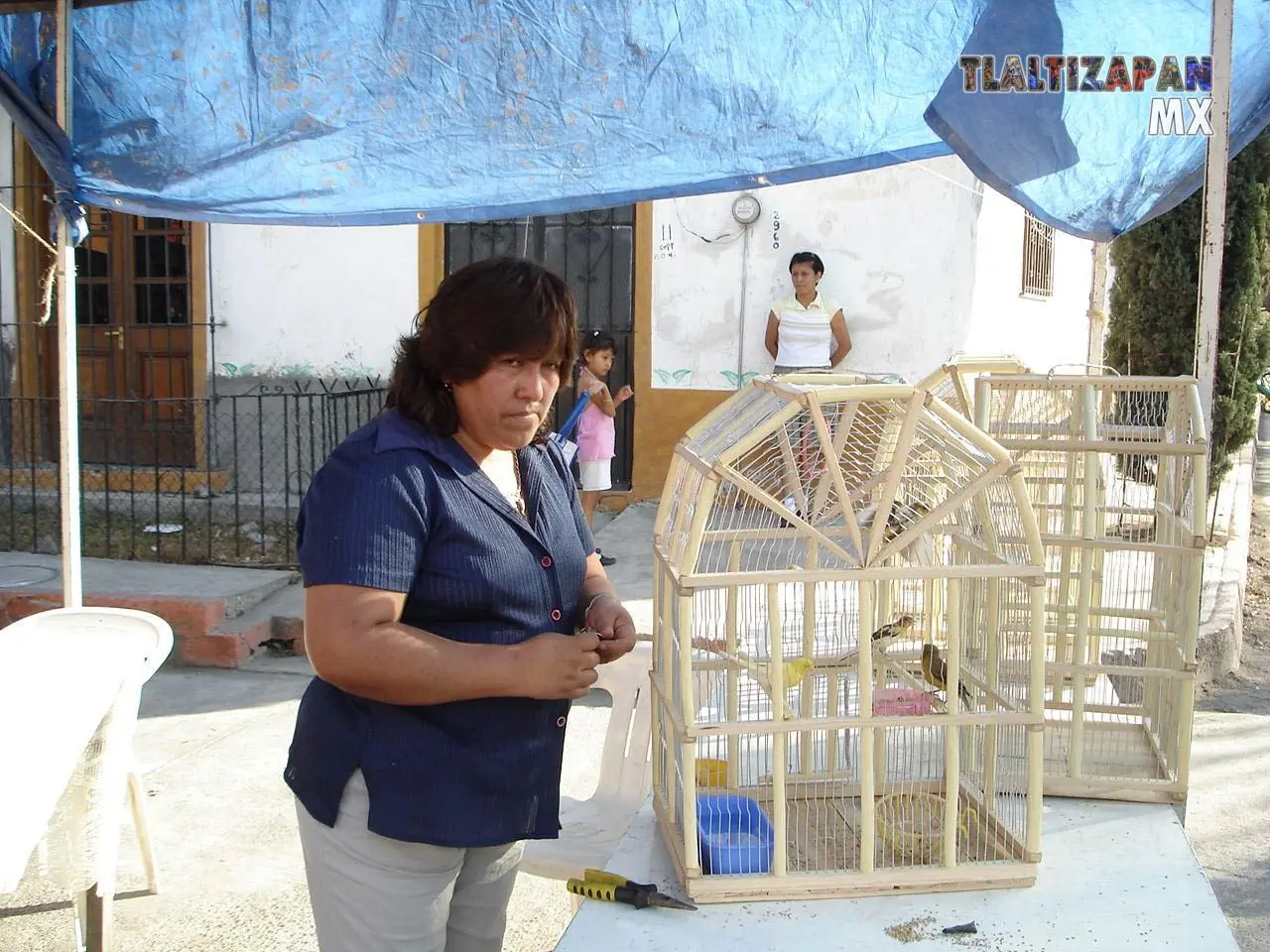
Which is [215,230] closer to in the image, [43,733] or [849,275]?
[849,275]

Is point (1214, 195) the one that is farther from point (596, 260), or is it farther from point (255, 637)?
point (596, 260)

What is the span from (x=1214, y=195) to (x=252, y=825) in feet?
11.0

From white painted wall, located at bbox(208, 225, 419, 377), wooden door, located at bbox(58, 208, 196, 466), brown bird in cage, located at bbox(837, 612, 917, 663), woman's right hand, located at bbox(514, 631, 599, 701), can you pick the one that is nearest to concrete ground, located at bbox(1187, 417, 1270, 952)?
brown bird in cage, located at bbox(837, 612, 917, 663)

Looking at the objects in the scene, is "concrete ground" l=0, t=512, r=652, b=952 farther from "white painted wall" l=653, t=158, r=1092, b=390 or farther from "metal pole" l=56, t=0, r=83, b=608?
"white painted wall" l=653, t=158, r=1092, b=390

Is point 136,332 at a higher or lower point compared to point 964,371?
higher

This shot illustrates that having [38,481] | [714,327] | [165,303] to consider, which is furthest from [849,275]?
[38,481]

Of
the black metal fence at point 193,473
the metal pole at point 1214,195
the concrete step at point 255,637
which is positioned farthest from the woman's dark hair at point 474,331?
the black metal fence at point 193,473

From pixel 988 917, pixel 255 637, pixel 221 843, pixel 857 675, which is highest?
pixel 857 675

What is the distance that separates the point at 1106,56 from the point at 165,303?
24.6ft

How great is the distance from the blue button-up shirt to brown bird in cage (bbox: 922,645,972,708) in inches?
34.2

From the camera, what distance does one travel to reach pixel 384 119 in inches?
125

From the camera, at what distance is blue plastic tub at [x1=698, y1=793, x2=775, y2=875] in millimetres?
2043

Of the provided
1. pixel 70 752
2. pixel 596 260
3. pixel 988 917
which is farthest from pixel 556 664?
pixel 596 260

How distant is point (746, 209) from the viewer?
756 centimetres
